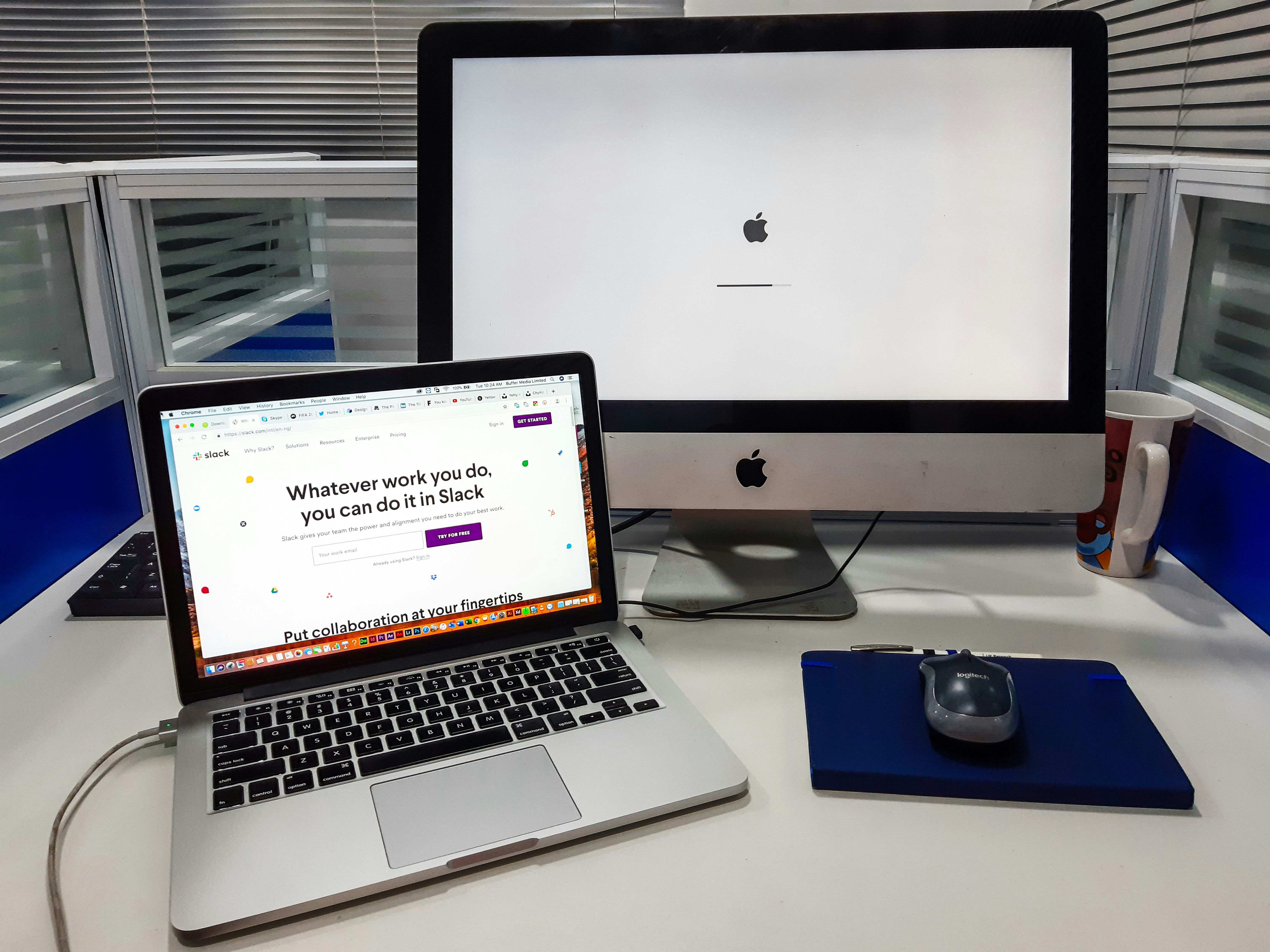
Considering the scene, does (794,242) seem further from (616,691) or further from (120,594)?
(120,594)

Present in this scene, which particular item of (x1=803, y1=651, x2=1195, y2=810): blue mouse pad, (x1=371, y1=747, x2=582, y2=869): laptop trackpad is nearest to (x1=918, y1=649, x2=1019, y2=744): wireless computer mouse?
(x1=803, y1=651, x2=1195, y2=810): blue mouse pad

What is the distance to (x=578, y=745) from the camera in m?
0.61

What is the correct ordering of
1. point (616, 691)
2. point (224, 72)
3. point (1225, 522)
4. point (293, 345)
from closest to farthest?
point (616, 691) < point (1225, 522) < point (293, 345) < point (224, 72)

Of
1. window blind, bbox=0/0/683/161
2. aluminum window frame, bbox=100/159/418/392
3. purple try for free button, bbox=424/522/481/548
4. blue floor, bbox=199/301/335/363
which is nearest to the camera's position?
purple try for free button, bbox=424/522/481/548

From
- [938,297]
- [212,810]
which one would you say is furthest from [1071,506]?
[212,810]

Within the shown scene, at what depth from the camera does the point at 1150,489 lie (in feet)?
2.84

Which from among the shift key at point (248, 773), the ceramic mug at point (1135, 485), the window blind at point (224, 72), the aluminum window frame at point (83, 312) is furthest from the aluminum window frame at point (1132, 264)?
the window blind at point (224, 72)

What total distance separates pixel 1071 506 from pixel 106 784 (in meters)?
0.81

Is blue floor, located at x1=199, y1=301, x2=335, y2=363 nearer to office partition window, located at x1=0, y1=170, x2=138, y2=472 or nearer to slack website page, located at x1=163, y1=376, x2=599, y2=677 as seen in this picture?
office partition window, located at x1=0, y1=170, x2=138, y2=472

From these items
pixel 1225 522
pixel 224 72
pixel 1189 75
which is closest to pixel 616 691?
pixel 1225 522

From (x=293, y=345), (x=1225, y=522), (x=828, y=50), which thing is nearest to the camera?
(x=828, y=50)

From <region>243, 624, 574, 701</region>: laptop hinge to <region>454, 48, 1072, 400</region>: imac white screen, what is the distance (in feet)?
0.75

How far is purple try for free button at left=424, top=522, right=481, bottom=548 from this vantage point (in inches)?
27.6

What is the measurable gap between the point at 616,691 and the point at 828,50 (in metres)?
0.58
